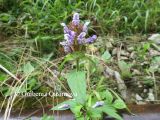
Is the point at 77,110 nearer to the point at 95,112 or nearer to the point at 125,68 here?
the point at 95,112

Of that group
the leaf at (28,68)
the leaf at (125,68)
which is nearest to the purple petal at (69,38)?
the leaf at (28,68)

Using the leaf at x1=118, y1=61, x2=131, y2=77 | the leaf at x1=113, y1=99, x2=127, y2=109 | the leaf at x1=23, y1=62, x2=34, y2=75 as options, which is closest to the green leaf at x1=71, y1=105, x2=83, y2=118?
the leaf at x1=113, y1=99, x2=127, y2=109

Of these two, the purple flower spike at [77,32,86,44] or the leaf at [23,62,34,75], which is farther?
the leaf at [23,62,34,75]

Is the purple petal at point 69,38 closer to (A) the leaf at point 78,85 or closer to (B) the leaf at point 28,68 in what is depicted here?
(A) the leaf at point 78,85

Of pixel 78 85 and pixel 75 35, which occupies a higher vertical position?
pixel 75 35

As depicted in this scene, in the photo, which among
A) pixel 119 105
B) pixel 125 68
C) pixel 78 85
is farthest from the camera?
pixel 125 68

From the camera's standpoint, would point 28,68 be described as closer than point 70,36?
No

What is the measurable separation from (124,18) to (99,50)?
0.29 metres

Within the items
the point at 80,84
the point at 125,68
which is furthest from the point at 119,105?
the point at 125,68

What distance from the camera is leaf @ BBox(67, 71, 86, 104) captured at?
104 cm

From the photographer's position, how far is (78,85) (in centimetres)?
105

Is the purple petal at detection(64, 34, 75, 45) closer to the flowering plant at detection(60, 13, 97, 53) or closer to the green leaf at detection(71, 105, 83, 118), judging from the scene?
the flowering plant at detection(60, 13, 97, 53)

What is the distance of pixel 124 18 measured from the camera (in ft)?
6.42

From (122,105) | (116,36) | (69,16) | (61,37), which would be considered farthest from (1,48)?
(122,105)
